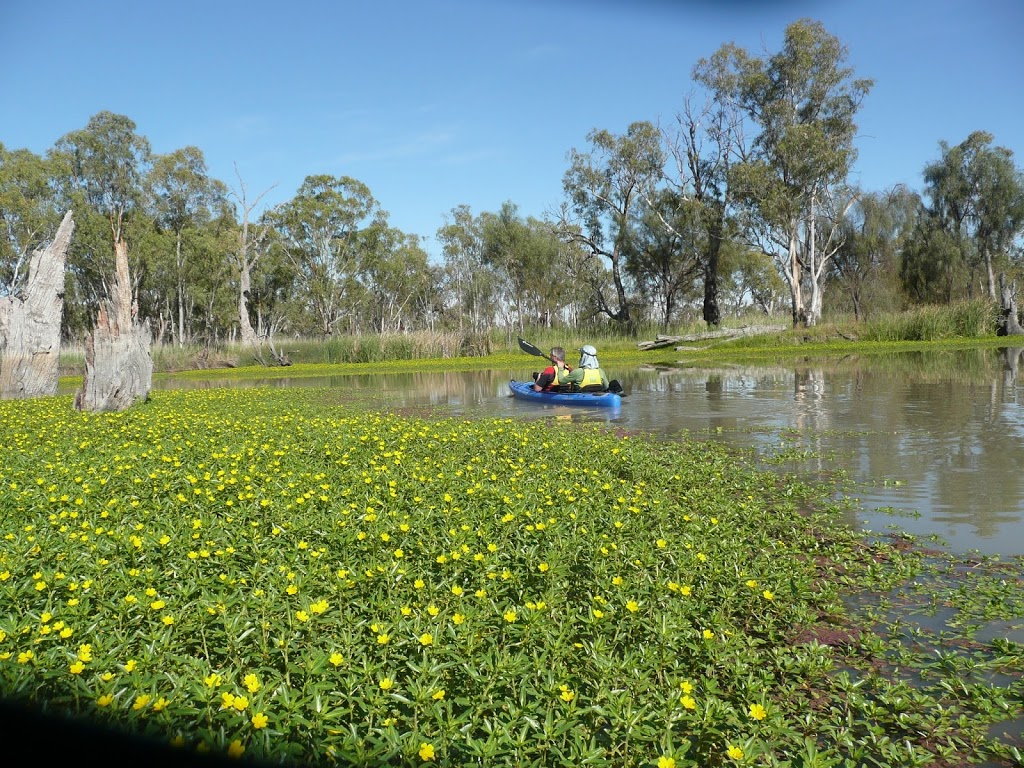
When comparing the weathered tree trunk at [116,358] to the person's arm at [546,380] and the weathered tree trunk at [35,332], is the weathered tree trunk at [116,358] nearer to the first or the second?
the weathered tree trunk at [35,332]

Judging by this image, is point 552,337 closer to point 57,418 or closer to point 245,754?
point 57,418

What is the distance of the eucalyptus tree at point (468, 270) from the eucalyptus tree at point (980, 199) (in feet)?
128

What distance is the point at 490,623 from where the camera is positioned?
14.1 feet

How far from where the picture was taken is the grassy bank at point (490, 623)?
10.8ft

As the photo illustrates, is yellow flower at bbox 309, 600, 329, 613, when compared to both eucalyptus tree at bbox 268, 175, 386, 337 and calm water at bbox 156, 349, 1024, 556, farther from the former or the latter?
eucalyptus tree at bbox 268, 175, 386, 337

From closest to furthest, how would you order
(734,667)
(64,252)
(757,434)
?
(734,667), (757,434), (64,252)

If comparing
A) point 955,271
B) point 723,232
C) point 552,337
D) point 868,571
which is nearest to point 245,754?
point 868,571

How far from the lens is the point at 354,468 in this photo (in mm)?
8531

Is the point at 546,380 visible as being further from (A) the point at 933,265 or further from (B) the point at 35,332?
(A) the point at 933,265

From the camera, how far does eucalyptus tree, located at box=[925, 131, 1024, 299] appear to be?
57219mm

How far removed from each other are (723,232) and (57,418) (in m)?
38.0

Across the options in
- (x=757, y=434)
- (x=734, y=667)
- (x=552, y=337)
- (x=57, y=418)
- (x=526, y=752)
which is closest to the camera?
(x=526, y=752)

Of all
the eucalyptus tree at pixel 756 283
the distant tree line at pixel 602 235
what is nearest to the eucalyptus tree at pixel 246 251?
the distant tree line at pixel 602 235

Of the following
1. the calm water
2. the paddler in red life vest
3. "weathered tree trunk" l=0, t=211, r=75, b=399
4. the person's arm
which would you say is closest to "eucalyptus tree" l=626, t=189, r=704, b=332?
the calm water
